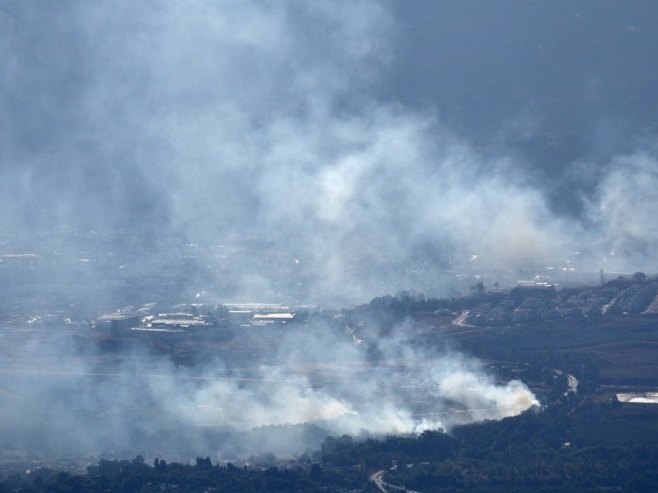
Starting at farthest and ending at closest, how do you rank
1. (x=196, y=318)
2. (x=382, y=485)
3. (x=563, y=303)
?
1. (x=563, y=303)
2. (x=196, y=318)
3. (x=382, y=485)

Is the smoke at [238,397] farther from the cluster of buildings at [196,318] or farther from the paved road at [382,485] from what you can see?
the cluster of buildings at [196,318]

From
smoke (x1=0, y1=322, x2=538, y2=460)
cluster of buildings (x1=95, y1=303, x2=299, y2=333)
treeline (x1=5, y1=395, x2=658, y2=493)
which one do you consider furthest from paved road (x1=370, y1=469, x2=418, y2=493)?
cluster of buildings (x1=95, y1=303, x2=299, y2=333)

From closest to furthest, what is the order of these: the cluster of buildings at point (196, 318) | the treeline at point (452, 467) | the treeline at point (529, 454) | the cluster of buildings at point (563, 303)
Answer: the treeline at point (452, 467)
the treeline at point (529, 454)
the cluster of buildings at point (196, 318)
the cluster of buildings at point (563, 303)

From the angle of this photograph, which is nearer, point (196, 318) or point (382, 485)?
point (382, 485)

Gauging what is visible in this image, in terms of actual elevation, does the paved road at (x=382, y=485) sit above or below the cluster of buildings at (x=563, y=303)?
below

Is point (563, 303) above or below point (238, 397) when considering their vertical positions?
above

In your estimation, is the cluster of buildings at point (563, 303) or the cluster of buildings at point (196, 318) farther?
the cluster of buildings at point (563, 303)

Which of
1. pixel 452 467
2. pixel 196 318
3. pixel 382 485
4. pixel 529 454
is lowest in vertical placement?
pixel 382 485

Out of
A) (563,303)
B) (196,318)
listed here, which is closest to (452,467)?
(563,303)

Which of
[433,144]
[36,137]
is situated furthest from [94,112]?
[433,144]

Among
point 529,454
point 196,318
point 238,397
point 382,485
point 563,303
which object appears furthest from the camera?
point 563,303

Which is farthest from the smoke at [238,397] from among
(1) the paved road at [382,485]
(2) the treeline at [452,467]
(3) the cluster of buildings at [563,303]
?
(3) the cluster of buildings at [563,303]

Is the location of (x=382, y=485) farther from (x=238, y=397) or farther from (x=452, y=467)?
(x=238, y=397)
